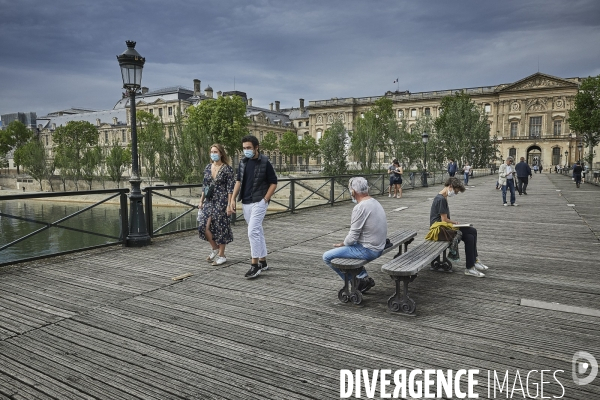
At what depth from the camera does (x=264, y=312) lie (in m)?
4.45

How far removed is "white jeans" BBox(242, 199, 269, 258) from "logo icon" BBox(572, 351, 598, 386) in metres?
3.83

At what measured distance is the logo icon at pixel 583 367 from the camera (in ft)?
10.0

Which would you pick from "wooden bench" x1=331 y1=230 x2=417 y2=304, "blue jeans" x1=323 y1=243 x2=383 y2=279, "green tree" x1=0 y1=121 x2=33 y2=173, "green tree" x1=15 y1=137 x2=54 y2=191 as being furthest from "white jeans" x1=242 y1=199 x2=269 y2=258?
"green tree" x1=0 y1=121 x2=33 y2=173

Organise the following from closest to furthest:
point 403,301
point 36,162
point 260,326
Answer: point 260,326 → point 403,301 → point 36,162

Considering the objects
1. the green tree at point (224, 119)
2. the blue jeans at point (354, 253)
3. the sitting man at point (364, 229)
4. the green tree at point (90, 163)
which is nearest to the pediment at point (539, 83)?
the green tree at point (224, 119)

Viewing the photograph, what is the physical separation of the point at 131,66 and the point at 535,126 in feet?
280

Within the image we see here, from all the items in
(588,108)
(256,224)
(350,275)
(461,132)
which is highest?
(588,108)

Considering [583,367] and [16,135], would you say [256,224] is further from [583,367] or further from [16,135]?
[16,135]

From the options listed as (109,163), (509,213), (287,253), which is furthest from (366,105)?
(287,253)

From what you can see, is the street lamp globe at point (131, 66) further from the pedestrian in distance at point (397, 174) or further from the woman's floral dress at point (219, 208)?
the pedestrian in distance at point (397, 174)

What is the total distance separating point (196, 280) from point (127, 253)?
2405mm

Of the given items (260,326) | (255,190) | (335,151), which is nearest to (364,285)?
(260,326)

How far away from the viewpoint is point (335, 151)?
130ft

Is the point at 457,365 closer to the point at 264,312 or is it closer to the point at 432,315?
the point at 432,315
